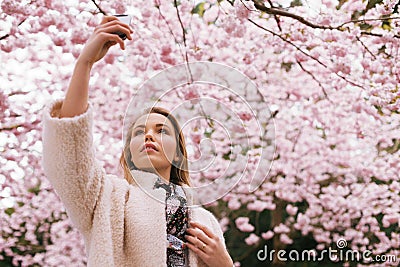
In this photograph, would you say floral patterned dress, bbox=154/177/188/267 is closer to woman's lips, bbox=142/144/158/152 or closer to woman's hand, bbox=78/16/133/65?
woman's lips, bbox=142/144/158/152

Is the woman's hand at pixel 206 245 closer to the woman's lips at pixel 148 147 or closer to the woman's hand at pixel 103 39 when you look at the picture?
the woman's lips at pixel 148 147

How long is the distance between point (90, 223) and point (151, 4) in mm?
1900

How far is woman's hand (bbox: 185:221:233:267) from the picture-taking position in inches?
36.8

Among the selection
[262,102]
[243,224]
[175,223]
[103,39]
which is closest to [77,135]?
[103,39]

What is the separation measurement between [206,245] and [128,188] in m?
0.17

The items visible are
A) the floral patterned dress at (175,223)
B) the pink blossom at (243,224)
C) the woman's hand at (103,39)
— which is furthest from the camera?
the pink blossom at (243,224)

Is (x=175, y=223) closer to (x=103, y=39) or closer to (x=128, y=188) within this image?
(x=128, y=188)

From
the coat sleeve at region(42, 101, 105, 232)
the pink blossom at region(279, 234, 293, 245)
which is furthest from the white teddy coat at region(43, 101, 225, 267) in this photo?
the pink blossom at region(279, 234, 293, 245)

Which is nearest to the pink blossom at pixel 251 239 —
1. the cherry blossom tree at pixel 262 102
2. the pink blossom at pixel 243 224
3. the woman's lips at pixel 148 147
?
the cherry blossom tree at pixel 262 102

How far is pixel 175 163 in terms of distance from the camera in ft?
3.36

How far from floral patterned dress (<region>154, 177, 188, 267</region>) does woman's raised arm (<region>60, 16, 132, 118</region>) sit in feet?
0.74

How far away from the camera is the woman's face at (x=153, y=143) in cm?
96

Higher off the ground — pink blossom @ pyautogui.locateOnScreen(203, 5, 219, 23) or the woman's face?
pink blossom @ pyautogui.locateOnScreen(203, 5, 219, 23)

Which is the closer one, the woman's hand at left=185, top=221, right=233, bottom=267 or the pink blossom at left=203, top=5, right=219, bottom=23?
the woman's hand at left=185, top=221, right=233, bottom=267
